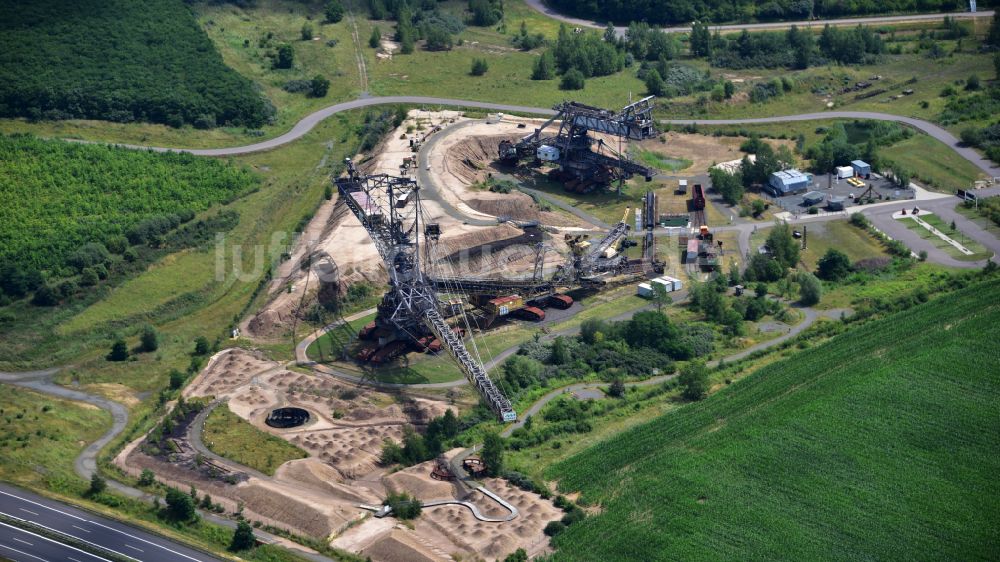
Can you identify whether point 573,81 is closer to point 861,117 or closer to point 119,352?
point 861,117

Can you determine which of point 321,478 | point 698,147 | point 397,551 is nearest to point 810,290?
point 698,147

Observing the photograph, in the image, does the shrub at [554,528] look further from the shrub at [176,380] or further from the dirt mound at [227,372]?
the shrub at [176,380]

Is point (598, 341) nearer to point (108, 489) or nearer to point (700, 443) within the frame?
point (700, 443)

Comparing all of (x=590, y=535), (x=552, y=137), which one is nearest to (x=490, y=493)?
(x=590, y=535)

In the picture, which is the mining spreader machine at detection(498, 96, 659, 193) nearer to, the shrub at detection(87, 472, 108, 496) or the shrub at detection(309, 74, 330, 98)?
the shrub at detection(309, 74, 330, 98)

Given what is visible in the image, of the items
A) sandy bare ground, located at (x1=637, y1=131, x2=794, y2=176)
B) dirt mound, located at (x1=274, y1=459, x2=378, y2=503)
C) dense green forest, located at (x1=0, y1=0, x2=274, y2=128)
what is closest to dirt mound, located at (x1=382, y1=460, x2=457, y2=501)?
dirt mound, located at (x1=274, y1=459, x2=378, y2=503)

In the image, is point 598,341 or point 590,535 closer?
point 590,535

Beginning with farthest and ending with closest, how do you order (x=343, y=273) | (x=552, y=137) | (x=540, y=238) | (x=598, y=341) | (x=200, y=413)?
(x=552, y=137)
(x=540, y=238)
(x=343, y=273)
(x=598, y=341)
(x=200, y=413)
